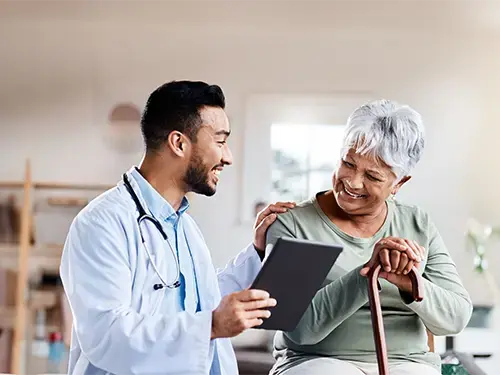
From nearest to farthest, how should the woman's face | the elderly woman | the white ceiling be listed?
the elderly woman, the woman's face, the white ceiling

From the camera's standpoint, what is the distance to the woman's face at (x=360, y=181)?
6.28 feet

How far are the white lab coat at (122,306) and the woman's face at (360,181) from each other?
1.51 feet

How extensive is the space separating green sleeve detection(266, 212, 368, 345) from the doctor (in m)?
0.20

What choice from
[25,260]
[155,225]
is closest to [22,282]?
[25,260]

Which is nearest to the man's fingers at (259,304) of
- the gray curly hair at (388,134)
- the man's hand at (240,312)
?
the man's hand at (240,312)

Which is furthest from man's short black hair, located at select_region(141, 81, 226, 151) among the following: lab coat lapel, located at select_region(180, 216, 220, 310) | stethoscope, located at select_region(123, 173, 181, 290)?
lab coat lapel, located at select_region(180, 216, 220, 310)

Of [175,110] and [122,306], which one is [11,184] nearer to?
[175,110]

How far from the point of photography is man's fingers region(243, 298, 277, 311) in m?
1.58

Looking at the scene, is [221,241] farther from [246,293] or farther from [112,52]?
[246,293]

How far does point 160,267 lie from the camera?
1.75m

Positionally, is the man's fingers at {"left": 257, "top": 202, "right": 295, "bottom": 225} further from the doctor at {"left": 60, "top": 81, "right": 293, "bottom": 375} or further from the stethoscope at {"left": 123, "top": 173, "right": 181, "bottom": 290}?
the stethoscope at {"left": 123, "top": 173, "right": 181, "bottom": 290}

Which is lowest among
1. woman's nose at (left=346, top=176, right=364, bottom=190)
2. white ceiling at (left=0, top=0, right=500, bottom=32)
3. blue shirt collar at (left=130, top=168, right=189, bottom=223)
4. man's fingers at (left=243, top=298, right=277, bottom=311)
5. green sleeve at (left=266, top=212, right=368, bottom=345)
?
green sleeve at (left=266, top=212, right=368, bottom=345)

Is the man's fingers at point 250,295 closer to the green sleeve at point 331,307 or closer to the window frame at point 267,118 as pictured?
the green sleeve at point 331,307

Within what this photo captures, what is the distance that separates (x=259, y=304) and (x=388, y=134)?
58 centimetres
